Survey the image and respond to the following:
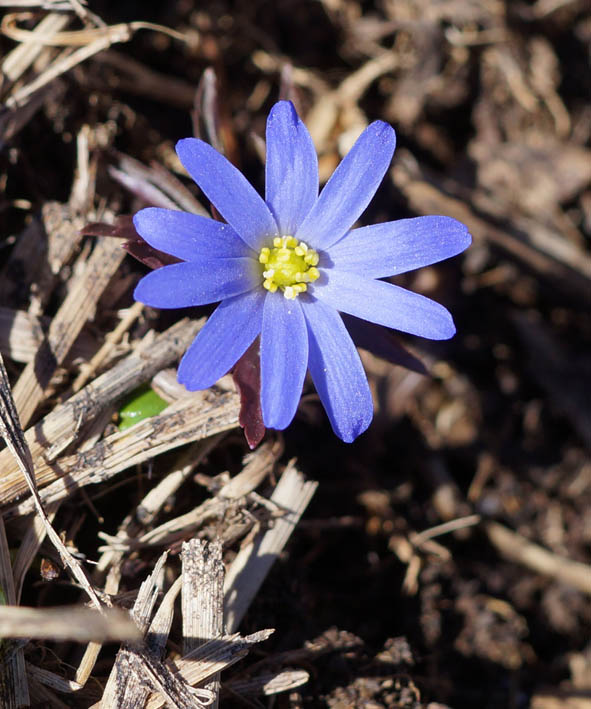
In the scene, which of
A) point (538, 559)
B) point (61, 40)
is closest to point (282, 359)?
point (61, 40)

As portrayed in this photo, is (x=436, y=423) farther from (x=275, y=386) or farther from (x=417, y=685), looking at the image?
Result: (x=275, y=386)

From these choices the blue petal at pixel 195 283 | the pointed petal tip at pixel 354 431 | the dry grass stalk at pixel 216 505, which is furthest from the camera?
the dry grass stalk at pixel 216 505

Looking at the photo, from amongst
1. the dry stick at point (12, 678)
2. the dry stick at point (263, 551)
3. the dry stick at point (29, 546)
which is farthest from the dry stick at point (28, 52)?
the dry stick at point (12, 678)

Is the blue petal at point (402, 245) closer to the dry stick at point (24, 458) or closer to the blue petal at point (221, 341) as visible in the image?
the blue petal at point (221, 341)

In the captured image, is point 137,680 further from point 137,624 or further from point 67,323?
point 67,323

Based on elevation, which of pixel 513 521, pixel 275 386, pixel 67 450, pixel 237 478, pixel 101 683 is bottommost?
pixel 513 521

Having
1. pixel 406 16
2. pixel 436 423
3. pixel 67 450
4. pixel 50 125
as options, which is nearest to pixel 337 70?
pixel 406 16

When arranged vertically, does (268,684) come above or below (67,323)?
below
